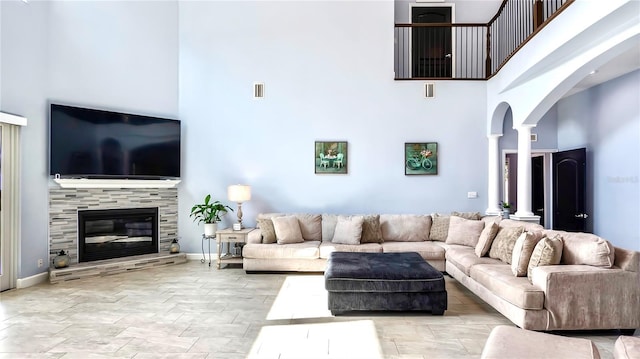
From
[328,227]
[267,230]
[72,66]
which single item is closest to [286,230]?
[267,230]

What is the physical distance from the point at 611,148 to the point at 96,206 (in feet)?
27.4

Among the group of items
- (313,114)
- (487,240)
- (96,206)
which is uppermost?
(313,114)

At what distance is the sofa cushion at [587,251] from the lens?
3303 millimetres

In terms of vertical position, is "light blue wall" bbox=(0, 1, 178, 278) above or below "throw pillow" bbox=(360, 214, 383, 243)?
above

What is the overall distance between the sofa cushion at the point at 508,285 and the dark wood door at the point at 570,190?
3.50 metres

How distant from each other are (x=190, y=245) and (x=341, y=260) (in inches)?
136

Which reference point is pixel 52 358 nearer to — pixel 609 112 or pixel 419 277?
pixel 419 277

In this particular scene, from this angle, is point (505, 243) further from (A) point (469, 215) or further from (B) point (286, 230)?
(B) point (286, 230)

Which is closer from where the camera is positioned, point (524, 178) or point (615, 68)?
point (615, 68)

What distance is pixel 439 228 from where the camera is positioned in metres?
6.02

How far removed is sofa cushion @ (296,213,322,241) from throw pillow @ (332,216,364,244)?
1.24 ft

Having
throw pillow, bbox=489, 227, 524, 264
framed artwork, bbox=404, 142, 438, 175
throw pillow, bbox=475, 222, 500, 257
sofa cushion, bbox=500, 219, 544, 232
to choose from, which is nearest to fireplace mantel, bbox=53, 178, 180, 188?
framed artwork, bbox=404, 142, 438, 175

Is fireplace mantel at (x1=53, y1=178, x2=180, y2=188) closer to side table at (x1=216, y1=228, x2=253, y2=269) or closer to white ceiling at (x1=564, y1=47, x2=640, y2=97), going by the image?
side table at (x1=216, y1=228, x2=253, y2=269)

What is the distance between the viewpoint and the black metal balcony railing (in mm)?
6570
